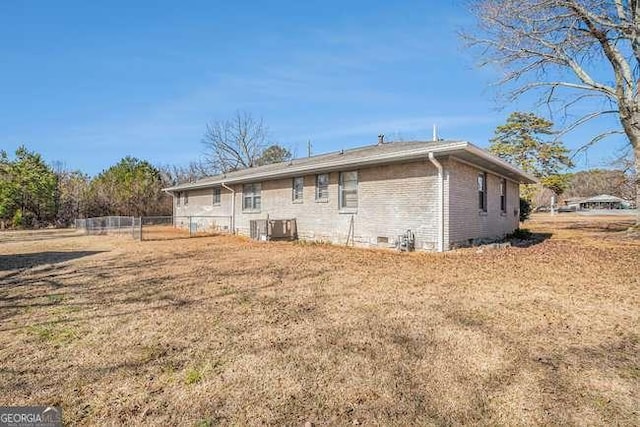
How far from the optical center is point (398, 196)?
991 cm

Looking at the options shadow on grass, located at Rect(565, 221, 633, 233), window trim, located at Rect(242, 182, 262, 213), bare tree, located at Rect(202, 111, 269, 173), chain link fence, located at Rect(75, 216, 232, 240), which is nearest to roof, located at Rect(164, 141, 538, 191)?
window trim, located at Rect(242, 182, 262, 213)

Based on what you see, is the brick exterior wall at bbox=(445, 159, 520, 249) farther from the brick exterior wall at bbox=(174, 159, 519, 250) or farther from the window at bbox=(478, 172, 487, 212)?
the window at bbox=(478, 172, 487, 212)

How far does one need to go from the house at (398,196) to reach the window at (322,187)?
0.12 feet

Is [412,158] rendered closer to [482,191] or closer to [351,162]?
[351,162]

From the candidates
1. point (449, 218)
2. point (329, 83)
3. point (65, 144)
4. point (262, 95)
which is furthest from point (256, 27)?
point (65, 144)

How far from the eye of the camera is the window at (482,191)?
11.2 m

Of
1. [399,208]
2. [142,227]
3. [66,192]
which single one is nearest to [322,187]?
[399,208]

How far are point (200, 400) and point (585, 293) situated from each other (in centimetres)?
547

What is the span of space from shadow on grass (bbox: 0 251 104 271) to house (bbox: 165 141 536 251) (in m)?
6.77

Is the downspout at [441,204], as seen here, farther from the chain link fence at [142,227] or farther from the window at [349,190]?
the chain link fence at [142,227]

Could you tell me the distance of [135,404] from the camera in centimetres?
220

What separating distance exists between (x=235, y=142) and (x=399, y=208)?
26479mm

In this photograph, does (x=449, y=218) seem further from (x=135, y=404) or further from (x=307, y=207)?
(x=135, y=404)

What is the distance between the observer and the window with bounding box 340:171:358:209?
36.6 feet
